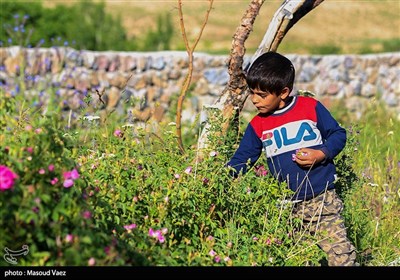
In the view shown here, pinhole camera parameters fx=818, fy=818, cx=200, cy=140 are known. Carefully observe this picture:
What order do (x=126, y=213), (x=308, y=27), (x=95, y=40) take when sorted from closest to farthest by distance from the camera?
(x=126, y=213) → (x=95, y=40) → (x=308, y=27)

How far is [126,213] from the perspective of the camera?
3.75 m

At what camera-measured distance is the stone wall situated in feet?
31.3

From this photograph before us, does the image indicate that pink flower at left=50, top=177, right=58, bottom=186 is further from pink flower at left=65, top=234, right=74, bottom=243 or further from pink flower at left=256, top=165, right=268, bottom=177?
pink flower at left=256, top=165, right=268, bottom=177

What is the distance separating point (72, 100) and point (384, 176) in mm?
4604

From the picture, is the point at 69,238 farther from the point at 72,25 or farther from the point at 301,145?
the point at 72,25

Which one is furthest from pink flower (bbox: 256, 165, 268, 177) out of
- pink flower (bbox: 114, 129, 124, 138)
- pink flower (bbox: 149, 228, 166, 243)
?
pink flower (bbox: 149, 228, 166, 243)

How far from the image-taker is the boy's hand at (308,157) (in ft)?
13.2

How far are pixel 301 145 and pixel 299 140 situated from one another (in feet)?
0.09

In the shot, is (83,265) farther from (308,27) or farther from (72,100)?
(308,27)

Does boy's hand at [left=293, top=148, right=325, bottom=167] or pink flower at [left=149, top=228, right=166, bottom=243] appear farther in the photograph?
boy's hand at [left=293, top=148, right=325, bottom=167]

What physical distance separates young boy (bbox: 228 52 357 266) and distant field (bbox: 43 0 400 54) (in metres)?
22.7

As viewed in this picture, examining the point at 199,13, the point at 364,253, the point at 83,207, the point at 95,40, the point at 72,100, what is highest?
the point at 83,207

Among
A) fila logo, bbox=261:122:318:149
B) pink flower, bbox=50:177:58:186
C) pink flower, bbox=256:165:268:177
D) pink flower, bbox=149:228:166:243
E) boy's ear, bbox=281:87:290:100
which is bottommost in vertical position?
pink flower, bbox=256:165:268:177
